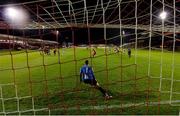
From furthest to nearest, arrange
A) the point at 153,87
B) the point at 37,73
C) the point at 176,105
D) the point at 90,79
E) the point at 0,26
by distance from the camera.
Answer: the point at 37,73 < the point at 153,87 < the point at 90,79 < the point at 176,105 < the point at 0,26

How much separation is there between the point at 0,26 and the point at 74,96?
4455 mm

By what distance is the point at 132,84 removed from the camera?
17.2 m

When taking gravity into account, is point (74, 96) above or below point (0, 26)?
below

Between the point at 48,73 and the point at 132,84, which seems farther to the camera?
the point at 48,73

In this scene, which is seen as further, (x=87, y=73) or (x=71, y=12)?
(x=71, y=12)

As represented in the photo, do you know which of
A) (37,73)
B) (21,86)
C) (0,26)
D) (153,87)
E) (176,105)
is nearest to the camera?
(0,26)

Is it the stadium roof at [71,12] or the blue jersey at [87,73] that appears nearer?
the stadium roof at [71,12]

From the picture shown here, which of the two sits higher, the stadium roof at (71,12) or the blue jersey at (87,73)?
the stadium roof at (71,12)

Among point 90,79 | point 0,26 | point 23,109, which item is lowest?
point 23,109

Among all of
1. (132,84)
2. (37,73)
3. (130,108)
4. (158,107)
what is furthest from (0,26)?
(37,73)

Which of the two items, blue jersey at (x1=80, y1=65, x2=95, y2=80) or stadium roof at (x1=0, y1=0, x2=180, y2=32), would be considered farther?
blue jersey at (x1=80, y1=65, x2=95, y2=80)

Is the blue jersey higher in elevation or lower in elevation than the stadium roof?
lower

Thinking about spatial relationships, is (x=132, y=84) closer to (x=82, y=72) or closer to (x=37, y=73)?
(x=82, y=72)

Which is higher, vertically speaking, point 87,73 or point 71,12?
point 71,12
